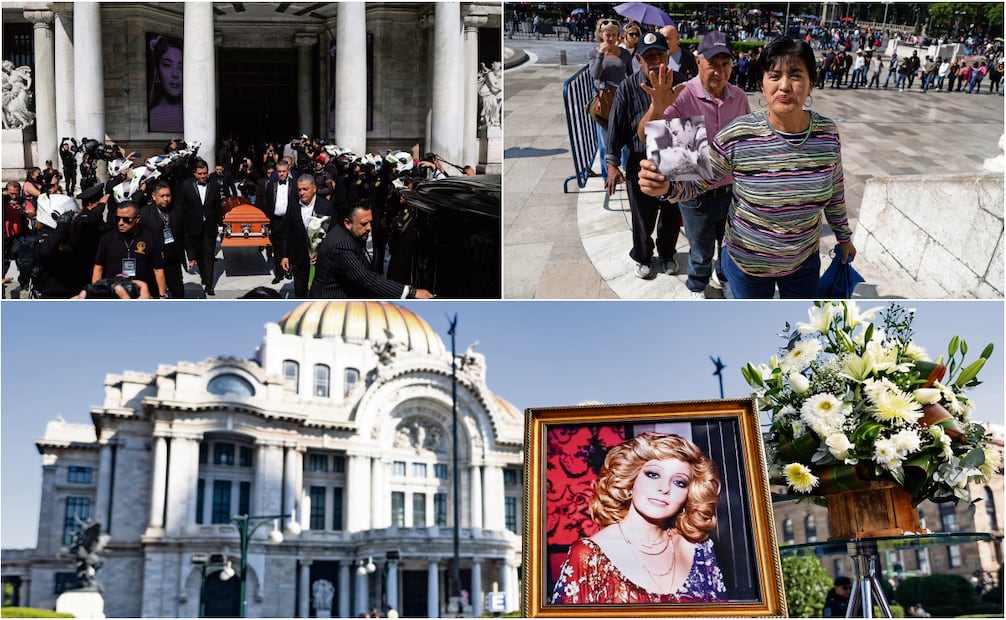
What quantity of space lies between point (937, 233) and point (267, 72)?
27.2 m

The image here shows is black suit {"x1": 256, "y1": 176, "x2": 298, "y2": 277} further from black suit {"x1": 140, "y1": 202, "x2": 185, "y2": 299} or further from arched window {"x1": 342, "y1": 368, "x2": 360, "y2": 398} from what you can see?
arched window {"x1": 342, "y1": 368, "x2": 360, "y2": 398}

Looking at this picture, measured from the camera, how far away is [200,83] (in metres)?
17.9

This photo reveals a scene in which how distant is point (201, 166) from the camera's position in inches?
539

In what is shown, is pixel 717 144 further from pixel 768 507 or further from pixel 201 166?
pixel 201 166

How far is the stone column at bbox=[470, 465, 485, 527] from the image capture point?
51.9 metres

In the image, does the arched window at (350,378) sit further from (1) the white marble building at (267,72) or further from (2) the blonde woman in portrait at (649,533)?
(2) the blonde woman in portrait at (649,533)

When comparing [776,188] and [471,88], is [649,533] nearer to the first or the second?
[776,188]

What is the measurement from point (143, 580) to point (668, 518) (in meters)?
45.0

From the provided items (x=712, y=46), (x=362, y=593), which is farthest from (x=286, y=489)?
(x=712, y=46)

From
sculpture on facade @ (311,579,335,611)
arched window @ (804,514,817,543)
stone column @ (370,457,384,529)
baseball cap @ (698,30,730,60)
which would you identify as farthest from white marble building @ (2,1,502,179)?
arched window @ (804,514,817,543)

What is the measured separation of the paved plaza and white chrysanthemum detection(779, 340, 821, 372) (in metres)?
2.59

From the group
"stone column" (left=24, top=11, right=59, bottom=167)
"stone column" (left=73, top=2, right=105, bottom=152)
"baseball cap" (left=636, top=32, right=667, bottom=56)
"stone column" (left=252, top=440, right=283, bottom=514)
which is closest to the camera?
"baseball cap" (left=636, top=32, right=667, bottom=56)

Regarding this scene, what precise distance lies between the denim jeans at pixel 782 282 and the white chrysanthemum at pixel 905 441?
2717mm

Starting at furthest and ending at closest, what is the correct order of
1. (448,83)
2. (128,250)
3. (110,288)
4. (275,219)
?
(448,83)
(275,219)
(128,250)
(110,288)
